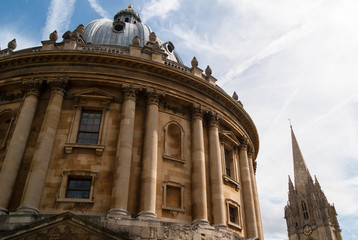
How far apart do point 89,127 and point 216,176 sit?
8.85m

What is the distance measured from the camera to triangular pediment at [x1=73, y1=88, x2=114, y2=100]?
71.5 feet

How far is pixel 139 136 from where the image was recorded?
21.3 meters

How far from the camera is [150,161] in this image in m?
19.9

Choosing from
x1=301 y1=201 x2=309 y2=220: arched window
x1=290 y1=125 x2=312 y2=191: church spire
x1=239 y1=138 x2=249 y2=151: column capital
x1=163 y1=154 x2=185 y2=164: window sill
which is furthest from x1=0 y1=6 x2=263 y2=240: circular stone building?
x1=290 y1=125 x2=312 y2=191: church spire

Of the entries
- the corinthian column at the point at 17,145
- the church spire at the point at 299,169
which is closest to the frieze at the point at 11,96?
the corinthian column at the point at 17,145

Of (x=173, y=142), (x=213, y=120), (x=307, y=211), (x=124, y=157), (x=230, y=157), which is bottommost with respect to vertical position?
(x=124, y=157)

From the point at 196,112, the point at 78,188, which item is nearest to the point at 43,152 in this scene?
the point at 78,188

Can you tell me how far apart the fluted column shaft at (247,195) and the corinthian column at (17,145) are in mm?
15880

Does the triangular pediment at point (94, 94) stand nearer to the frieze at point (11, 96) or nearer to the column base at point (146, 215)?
the frieze at point (11, 96)

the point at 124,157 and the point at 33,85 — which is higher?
the point at 33,85

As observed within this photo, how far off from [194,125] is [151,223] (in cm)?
830

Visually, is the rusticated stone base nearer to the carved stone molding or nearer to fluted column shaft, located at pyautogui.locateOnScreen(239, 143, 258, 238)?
fluted column shaft, located at pyautogui.locateOnScreen(239, 143, 258, 238)

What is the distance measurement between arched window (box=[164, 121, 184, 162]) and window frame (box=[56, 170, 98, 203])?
480 centimetres

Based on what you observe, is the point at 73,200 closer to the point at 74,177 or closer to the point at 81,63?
the point at 74,177
